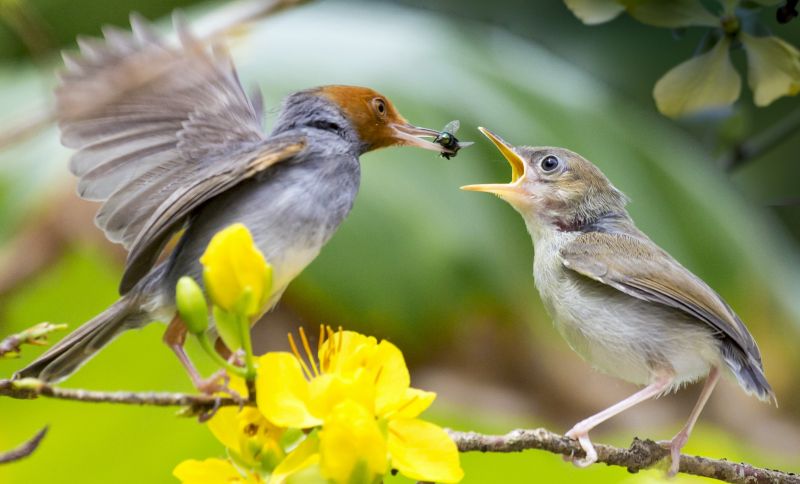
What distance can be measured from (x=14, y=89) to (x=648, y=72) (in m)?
1.93

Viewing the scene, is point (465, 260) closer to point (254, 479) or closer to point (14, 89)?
point (14, 89)

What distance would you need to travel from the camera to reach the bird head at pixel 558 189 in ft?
3.88

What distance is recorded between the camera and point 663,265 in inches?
43.1

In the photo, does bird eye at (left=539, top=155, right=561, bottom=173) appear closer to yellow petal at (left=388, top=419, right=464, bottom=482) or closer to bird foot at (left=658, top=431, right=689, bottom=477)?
bird foot at (left=658, top=431, right=689, bottom=477)

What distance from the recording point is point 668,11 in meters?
1.01

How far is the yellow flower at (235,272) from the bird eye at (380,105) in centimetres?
41

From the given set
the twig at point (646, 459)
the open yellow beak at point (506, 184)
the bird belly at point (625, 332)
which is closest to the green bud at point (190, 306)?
the twig at point (646, 459)

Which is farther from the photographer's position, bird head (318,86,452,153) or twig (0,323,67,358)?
bird head (318,86,452,153)

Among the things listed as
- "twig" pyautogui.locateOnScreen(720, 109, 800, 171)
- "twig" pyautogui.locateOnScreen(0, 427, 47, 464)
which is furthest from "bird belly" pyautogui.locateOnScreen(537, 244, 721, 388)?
"twig" pyautogui.locateOnScreen(720, 109, 800, 171)

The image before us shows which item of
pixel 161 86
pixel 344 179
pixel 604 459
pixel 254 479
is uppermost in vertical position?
pixel 161 86

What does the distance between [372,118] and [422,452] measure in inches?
18.2

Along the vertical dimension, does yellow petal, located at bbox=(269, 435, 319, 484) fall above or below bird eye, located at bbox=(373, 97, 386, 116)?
below

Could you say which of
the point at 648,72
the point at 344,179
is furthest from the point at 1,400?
the point at 648,72

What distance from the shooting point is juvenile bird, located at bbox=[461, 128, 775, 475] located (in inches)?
42.1
